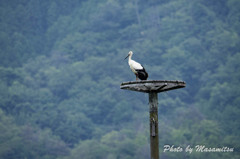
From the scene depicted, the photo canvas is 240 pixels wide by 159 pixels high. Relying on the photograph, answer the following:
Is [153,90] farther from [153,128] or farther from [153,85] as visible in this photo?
[153,128]

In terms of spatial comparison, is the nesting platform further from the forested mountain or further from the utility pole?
the forested mountain

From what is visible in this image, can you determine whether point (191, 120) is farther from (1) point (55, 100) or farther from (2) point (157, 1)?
(2) point (157, 1)

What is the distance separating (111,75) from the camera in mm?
68000

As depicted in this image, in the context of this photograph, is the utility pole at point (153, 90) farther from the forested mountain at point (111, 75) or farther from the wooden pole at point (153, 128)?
the forested mountain at point (111, 75)

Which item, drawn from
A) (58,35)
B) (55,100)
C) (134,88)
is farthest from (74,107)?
(134,88)

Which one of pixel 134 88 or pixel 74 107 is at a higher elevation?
pixel 74 107

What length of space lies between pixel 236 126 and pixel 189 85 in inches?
523

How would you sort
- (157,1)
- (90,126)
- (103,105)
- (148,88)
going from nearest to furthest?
(148,88), (90,126), (103,105), (157,1)

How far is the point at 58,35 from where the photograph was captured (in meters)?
87.2

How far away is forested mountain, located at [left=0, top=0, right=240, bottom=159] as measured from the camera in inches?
1966

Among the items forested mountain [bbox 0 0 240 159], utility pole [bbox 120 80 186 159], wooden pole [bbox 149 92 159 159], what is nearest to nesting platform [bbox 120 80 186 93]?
utility pole [bbox 120 80 186 159]

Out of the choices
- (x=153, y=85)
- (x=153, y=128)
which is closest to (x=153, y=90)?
(x=153, y=85)

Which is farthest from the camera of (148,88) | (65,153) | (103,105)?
(103,105)

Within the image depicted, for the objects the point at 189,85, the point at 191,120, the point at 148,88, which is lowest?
the point at 148,88
